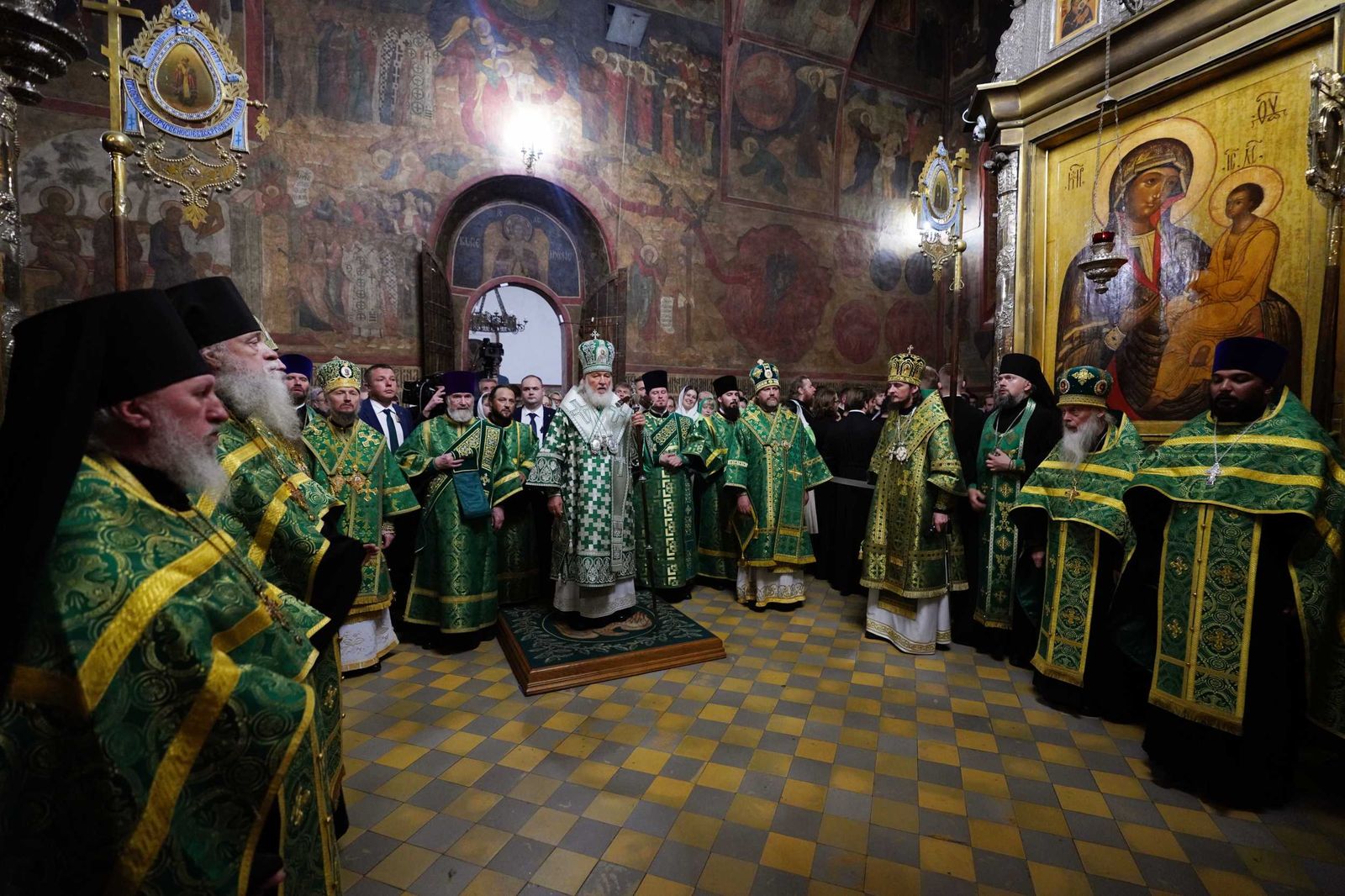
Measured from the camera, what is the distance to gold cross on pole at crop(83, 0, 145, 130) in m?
3.00

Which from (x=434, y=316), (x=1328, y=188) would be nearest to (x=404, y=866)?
(x=1328, y=188)

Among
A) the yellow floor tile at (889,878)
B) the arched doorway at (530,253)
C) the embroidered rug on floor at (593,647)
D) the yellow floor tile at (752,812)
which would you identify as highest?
the arched doorway at (530,253)

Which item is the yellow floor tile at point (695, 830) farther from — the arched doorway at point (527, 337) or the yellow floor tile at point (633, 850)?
the arched doorway at point (527, 337)

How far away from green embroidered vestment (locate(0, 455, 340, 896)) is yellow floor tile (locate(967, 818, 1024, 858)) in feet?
9.15

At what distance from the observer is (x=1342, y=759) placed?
3121 mm

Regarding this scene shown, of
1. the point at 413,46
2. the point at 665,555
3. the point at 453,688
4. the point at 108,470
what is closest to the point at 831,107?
the point at 413,46

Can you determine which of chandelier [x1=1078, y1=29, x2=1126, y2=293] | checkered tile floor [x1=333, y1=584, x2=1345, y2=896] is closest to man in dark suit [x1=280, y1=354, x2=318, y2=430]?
checkered tile floor [x1=333, y1=584, x2=1345, y2=896]

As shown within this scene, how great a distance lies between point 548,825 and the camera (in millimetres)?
2799

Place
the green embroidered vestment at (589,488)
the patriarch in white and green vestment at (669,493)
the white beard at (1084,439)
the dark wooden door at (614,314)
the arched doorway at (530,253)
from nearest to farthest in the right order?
the white beard at (1084,439)
the green embroidered vestment at (589,488)
the patriarch in white and green vestment at (669,493)
the arched doorway at (530,253)
the dark wooden door at (614,314)

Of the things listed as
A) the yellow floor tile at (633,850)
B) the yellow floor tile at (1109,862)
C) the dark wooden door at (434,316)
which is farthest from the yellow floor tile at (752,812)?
the dark wooden door at (434,316)

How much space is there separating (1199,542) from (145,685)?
4.23 meters

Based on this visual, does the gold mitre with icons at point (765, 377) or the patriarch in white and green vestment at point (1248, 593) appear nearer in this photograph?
the patriarch in white and green vestment at point (1248, 593)

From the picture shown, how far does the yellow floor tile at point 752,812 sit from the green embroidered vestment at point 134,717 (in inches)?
84.0

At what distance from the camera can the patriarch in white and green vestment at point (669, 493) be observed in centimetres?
611
